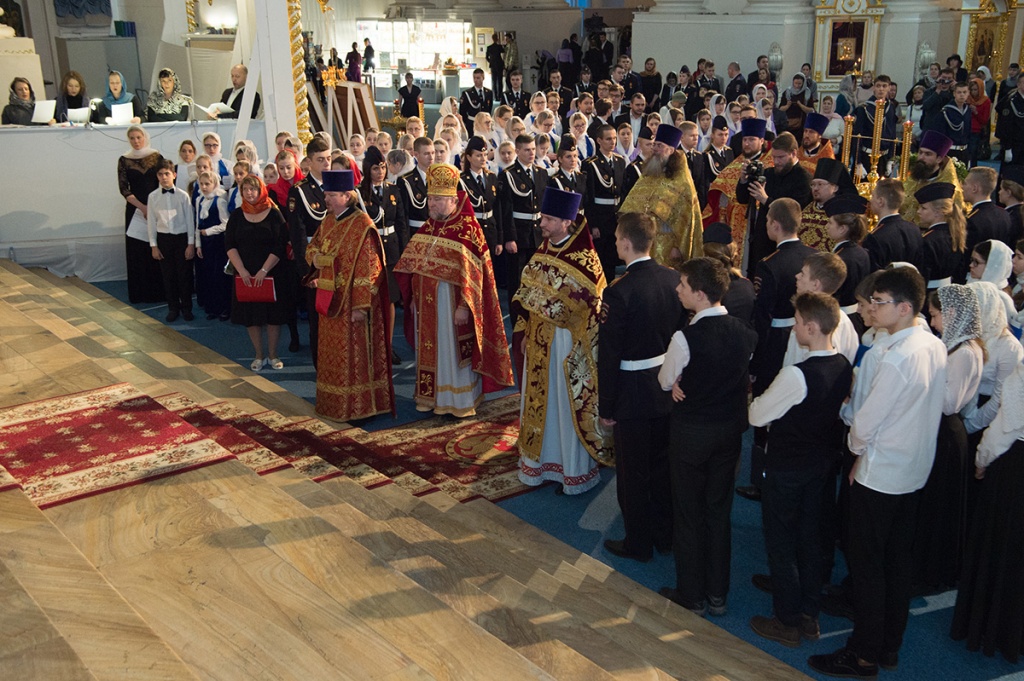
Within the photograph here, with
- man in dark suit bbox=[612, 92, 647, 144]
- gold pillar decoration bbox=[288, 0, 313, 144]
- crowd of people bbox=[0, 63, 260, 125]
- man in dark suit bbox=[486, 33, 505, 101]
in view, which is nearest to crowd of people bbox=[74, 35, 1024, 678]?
gold pillar decoration bbox=[288, 0, 313, 144]

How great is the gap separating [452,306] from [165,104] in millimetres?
7005

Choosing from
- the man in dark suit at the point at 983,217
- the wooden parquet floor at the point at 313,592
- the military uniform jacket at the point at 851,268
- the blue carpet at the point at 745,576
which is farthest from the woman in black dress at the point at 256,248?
the man in dark suit at the point at 983,217

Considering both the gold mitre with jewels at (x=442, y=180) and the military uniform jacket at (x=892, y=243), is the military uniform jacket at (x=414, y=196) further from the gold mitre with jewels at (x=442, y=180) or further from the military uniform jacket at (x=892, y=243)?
the military uniform jacket at (x=892, y=243)

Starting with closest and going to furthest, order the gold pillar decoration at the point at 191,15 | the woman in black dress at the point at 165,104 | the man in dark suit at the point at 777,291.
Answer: the man in dark suit at the point at 777,291 < the woman in black dress at the point at 165,104 < the gold pillar decoration at the point at 191,15

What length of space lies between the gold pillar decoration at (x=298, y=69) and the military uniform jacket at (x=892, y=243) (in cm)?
776

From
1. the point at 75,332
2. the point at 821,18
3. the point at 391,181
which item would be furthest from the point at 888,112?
the point at 75,332

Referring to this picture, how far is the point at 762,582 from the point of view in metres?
4.75

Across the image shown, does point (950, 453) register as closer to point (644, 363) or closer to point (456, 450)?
point (644, 363)

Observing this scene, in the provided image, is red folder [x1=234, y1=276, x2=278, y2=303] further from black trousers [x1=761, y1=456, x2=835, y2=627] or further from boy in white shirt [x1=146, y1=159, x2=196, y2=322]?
Result: black trousers [x1=761, y1=456, x2=835, y2=627]

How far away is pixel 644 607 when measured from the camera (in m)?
4.42

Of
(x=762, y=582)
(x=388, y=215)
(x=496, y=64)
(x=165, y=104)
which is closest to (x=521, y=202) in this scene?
(x=388, y=215)

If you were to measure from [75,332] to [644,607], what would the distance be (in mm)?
5825

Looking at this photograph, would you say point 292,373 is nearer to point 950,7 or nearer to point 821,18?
point 821,18

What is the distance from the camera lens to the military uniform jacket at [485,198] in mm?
9125
